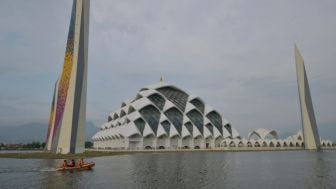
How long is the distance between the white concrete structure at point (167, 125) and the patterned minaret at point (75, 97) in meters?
43.4

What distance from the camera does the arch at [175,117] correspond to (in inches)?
3709

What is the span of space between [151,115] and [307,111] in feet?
131

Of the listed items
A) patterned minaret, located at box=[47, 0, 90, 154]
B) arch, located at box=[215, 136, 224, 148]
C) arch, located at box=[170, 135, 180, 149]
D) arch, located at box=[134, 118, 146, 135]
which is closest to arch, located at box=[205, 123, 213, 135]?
arch, located at box=[215, 136, 224, 148]

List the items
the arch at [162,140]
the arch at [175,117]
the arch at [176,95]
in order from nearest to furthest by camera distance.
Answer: the arch at [162,140] < the arch at [175,117] < the arch at [176,95]

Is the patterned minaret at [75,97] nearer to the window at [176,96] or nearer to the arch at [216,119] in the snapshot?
the window at [176,96]

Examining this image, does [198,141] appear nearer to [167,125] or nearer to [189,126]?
[189,126]

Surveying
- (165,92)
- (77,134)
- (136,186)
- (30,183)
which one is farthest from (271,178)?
(165,92)

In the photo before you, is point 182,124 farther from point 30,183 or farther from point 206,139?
point 30,183

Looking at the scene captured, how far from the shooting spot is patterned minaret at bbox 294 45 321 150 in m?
Result: 77.8

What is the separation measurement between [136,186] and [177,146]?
239 ft

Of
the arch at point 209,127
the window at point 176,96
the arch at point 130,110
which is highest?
the window at point 176,96

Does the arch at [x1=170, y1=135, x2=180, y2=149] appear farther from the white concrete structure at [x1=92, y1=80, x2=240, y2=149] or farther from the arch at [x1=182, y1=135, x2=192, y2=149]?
the arch at [x1=182, y1=135, x2=192, y2=149]

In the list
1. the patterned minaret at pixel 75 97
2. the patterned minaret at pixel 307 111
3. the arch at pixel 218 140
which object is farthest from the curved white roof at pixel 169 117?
the patterned minaret at pixel 75 97

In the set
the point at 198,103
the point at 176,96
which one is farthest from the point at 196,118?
the point at 176,96
